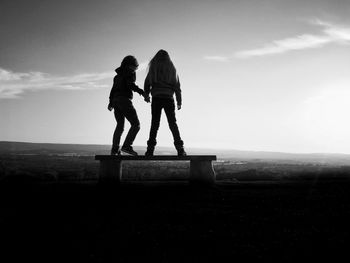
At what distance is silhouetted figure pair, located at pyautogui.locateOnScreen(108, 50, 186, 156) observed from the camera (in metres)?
6.84

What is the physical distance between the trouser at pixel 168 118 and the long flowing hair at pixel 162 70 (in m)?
0.43

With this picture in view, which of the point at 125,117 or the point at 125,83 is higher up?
the point at 125,83

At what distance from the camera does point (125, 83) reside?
706cm

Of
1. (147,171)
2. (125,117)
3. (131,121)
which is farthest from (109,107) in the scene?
(147,171)

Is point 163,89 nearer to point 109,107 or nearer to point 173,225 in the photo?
point 109,107

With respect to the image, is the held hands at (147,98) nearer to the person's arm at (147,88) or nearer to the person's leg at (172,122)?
the person's arm at (147,88)

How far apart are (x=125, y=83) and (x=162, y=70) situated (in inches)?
36.8

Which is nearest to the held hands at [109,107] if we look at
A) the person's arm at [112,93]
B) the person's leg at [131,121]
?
the person's arm at [112,93]

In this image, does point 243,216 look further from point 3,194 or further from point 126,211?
point 3,194

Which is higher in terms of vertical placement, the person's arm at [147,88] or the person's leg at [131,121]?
the person's arm at [147,88]

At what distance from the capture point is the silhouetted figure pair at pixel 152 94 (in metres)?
6.84

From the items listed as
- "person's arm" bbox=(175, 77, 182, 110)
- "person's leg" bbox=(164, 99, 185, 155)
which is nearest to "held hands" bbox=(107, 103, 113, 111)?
"person's leg" bbox=(164, 99, 185, 155)

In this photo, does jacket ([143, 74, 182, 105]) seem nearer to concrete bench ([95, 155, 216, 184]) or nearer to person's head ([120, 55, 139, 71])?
person's head ([120, 55, 139, 71])

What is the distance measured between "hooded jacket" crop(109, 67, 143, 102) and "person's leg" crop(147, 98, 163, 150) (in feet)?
1.47
